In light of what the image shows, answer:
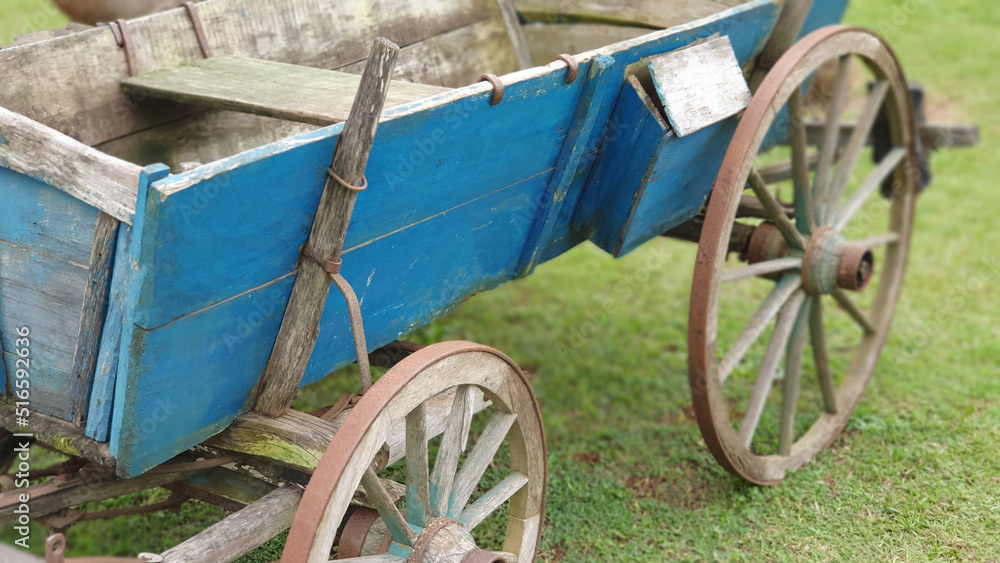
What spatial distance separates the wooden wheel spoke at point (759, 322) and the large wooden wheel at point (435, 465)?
0.80 metres

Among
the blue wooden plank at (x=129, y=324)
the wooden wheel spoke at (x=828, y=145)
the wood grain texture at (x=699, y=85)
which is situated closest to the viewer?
the blue wooden plank at (x=129, y=324)

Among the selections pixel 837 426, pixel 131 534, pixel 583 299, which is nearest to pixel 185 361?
pixel 131 534

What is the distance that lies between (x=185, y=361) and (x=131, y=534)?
1.79 metres

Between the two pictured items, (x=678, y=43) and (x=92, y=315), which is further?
(x=678, y=43)

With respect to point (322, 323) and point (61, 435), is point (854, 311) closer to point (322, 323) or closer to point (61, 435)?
point (322, 323)

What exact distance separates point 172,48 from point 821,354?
8.19ft

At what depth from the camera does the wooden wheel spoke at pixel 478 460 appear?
7.07 ft

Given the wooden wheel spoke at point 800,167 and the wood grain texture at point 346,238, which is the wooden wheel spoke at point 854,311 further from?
the wood grain texture at point 346,238

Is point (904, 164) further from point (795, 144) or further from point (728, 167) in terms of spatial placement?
point (728, 167)

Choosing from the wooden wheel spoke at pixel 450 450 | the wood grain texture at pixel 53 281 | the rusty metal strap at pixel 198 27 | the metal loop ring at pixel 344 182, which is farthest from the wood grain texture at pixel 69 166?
the rusty metal strap at pixel 198 27

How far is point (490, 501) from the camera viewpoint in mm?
2207

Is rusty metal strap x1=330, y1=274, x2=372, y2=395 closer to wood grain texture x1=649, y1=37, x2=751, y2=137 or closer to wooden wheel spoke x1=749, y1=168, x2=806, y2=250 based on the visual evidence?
wood grain texture x1=649, y1=37, x2=751, y2=137

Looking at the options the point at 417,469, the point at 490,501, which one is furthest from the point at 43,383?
the point at 490,501

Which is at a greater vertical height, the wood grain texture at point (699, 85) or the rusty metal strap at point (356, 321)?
the wood grain texture at point (699, 85)
